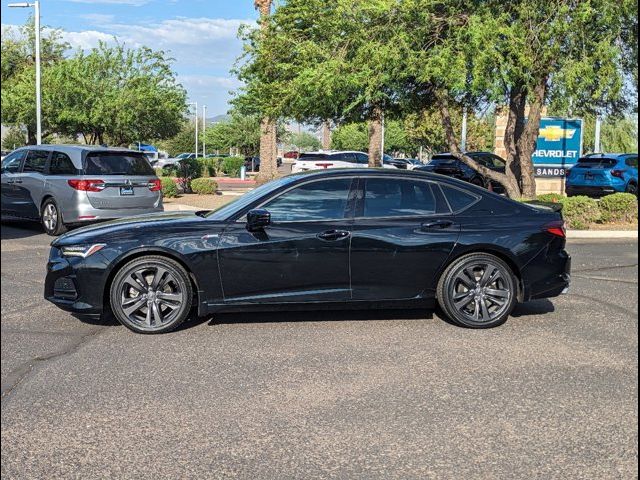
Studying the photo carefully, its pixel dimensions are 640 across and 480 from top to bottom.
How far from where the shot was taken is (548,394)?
4539 millimetres

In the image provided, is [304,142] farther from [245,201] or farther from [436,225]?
[436,225]

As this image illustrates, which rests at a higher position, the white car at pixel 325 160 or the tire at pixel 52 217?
the white car at pixel 325 160

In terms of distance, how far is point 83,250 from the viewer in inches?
235

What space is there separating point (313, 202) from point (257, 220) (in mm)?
609

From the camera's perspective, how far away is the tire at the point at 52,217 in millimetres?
12445

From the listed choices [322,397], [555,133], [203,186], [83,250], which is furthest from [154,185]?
[555,133]

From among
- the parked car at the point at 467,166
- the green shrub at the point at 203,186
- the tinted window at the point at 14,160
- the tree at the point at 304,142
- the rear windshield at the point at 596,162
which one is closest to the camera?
the tinted window at the point at 14,160

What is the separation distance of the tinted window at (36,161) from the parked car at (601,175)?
56.5 feet

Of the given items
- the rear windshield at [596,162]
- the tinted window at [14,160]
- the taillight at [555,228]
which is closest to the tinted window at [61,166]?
the tinted window at [14,160]

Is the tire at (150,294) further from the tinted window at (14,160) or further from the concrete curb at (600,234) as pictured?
the concrete curb at (600,234)

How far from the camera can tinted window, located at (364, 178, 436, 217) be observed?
20.8ft

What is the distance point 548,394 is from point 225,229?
301cm

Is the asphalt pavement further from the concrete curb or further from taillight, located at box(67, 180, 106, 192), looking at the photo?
the concrete curb

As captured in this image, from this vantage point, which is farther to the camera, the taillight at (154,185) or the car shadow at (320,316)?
the taillight at (154,185)
